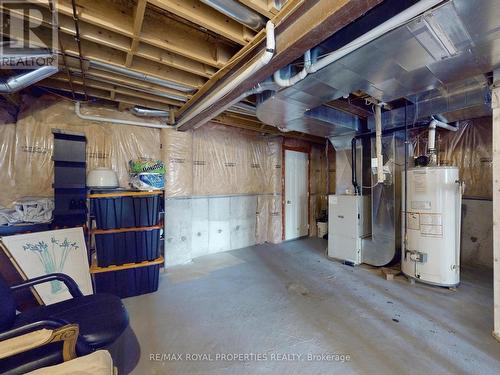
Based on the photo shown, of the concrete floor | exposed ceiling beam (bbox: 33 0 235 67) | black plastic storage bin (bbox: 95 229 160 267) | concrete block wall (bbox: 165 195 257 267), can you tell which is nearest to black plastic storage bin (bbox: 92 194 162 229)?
black plastic storage bin (bbox: 95 229 160 267)

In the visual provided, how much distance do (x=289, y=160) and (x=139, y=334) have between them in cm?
408

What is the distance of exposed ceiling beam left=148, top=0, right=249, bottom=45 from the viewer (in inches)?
56.7

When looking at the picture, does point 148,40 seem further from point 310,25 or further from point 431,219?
point 431,219

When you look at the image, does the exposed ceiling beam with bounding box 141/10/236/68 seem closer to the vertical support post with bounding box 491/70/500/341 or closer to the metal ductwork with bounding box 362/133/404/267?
the vertical support post with bounding box 491/70/500/341

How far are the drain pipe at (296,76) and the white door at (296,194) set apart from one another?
10.2 feet

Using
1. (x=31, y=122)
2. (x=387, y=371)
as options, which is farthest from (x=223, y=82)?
(x=387, y=371)

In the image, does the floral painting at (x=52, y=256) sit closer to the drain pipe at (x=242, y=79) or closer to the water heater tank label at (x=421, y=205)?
the drain pipe at (x=242, y=79)

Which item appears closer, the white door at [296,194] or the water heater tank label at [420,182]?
the water heater tank label at [420,182]

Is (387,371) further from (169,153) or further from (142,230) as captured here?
(169,153)

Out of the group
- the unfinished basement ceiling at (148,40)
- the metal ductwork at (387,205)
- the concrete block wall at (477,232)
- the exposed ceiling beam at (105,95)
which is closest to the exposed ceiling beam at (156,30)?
the unfinished basement ceiling at (148,40)

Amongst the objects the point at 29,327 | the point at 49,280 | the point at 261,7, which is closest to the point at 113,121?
the point at 49,280

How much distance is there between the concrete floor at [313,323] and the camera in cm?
161

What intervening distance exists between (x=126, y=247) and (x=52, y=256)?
72cm

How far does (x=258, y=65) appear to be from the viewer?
5.28ft
